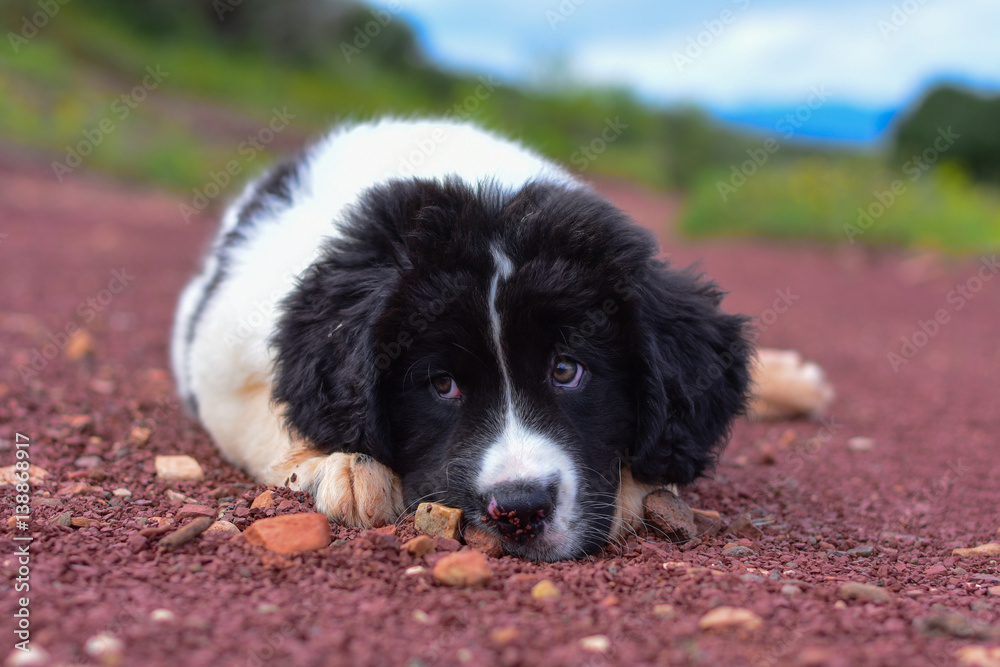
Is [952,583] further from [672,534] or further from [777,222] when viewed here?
[777,222]

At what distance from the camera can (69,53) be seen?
23.5 m

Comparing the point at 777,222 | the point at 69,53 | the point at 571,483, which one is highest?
the point at 69,53

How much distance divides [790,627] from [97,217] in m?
11.4

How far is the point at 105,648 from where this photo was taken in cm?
183

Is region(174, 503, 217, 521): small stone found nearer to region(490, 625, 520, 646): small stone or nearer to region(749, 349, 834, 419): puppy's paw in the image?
region(490, 625, 520, 646): small stone

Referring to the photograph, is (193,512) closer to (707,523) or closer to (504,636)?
(504,636)

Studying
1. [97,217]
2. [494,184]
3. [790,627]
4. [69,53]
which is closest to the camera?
[790,627]

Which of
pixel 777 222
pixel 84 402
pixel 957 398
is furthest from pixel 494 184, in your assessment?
pixel 777 222

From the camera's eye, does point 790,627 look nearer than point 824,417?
Yes

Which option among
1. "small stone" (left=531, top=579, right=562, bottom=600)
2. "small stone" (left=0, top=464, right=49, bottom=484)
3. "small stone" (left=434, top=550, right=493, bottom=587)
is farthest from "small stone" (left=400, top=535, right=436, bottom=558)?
"small stone" (left=0, top=464, right=49, bottom=484)

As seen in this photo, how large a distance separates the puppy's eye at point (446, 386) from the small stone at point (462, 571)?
2.40ft

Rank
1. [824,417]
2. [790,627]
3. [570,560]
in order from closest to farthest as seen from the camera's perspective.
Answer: [790,627] < [570,560] < [824,417]

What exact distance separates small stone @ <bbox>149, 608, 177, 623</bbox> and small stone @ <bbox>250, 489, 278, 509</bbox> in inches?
33.0

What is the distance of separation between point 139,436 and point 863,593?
2.80 meters
